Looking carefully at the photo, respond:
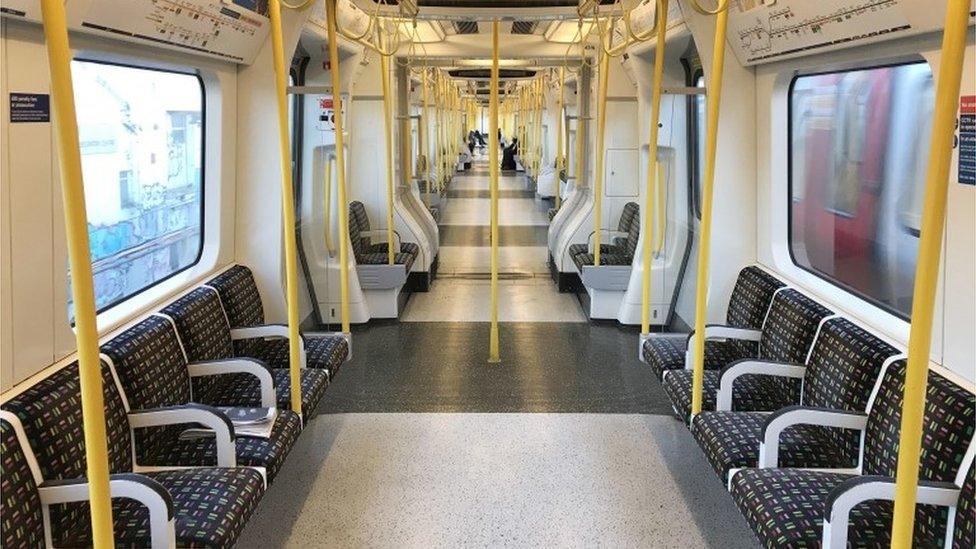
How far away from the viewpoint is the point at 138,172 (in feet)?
14.6

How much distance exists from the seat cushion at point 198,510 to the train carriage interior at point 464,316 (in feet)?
0.04

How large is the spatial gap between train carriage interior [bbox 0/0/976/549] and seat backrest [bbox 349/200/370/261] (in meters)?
0.05

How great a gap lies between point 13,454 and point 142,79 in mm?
2426

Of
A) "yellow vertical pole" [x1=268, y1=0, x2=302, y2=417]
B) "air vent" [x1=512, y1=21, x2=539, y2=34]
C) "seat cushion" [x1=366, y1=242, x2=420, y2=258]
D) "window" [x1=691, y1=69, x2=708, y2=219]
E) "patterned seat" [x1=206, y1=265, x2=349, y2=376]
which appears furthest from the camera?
"air vent" [x1=512, y1=21, x2=539, y2=34]

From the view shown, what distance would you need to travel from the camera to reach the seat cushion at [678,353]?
4754mm

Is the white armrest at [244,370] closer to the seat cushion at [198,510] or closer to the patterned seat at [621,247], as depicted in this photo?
the seat cushion at [198,510]

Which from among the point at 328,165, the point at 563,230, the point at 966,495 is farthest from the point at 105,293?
the point at 563,230

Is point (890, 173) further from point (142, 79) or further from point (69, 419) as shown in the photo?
point (69, 419)

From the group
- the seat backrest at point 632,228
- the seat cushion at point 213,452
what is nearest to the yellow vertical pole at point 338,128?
the seat cushion at point 213,452

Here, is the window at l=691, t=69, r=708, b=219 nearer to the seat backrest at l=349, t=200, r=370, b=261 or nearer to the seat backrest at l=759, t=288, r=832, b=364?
the seat backrest at l=759, t=288, r=832, b=364

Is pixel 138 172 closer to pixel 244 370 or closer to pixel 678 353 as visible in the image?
pixel 244 370

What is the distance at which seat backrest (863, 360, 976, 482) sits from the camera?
2.70m

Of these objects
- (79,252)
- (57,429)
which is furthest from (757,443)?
(79,252)

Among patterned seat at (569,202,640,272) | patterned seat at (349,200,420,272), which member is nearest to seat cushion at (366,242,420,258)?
patterned seat at (349,200,420,272)
